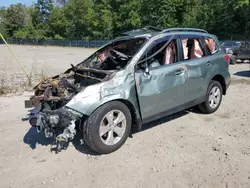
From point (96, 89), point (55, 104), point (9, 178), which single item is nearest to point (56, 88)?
point (55, 104)

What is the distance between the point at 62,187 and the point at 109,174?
657 millimetres

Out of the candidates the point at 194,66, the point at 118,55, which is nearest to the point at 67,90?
the point at 118,55

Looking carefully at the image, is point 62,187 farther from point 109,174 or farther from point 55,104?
point 55,104

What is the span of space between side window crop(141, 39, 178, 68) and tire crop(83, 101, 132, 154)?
41.6 inches

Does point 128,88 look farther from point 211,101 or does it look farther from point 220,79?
point 220,79

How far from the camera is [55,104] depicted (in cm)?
447

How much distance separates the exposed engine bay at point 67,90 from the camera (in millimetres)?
4055

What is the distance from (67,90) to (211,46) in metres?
3.37

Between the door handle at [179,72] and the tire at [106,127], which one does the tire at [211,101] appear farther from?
the tire at [106,127]

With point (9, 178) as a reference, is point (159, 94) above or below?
above

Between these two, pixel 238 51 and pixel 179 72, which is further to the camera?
pixel 238 51

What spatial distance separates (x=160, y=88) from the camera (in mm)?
4738

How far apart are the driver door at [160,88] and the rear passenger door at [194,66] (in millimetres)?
165

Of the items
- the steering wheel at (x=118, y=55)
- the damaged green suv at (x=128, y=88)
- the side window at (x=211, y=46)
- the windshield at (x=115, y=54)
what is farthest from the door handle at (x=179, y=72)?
the side window at (x=211, y=46)
